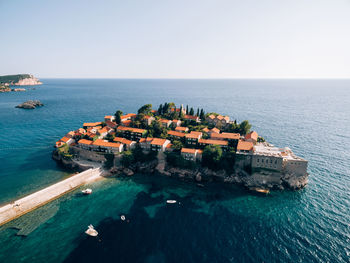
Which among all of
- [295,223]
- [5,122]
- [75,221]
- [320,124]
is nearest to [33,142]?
[5,122]

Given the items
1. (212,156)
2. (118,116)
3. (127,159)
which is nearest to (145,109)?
(118,116)

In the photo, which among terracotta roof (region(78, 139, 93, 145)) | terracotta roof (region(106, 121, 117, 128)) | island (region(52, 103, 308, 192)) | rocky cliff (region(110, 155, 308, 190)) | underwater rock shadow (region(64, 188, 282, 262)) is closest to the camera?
underwater rock shadow (region(64, 188, 282, 262))

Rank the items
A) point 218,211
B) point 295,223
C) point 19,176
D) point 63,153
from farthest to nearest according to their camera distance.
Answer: point 63,153 → point 19,176 → point 218,211 → point 295,223

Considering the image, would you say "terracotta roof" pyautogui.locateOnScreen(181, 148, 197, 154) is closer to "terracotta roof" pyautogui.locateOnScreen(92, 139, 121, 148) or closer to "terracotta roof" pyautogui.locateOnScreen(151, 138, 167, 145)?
"terracotta roof" pyautogui.locateOnScreen(151, 138, 167, 145)

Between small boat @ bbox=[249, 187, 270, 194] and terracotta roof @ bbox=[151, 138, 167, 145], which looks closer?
small boat @ bbox=[249, 187, 270, 194]

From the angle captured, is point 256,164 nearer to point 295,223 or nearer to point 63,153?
point 295,223

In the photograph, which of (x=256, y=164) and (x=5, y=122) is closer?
(x=256, y=164)

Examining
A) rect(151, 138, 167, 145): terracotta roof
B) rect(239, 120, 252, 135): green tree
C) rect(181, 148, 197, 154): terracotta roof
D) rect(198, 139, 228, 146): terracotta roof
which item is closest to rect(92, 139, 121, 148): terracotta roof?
rect(151, 138, 167, 145): terracotta roof
